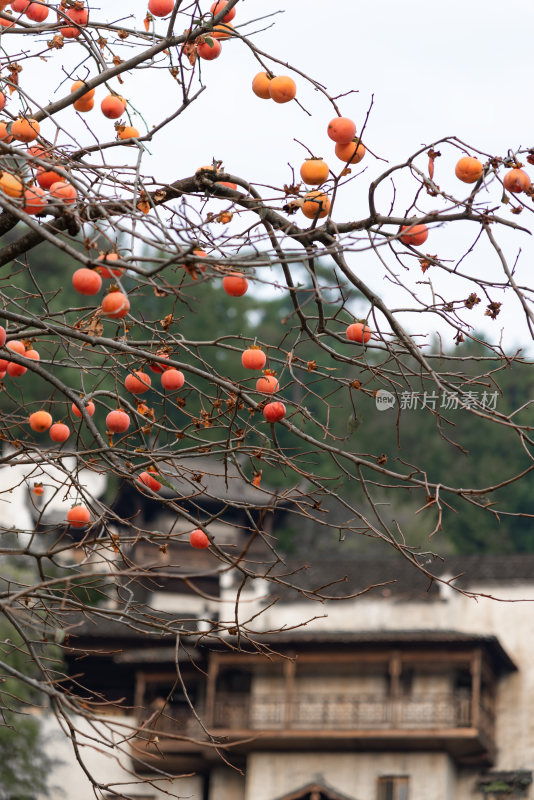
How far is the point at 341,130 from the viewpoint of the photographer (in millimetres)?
3930

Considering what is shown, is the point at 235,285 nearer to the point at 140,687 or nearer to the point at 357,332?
the point at 357,332

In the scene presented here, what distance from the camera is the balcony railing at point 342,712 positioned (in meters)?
23.0

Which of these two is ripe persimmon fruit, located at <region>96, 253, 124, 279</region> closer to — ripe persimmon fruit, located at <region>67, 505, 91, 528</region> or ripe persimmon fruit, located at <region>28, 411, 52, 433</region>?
ripe persimmon fruit, located at <region>67, 505, 91, 528</region>

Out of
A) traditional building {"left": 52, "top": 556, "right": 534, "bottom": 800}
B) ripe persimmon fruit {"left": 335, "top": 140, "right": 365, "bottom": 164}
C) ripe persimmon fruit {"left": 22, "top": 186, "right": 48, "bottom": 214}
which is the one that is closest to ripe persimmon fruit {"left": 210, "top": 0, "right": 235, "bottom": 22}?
ripe persimmon fruit {"left": 335, "top": 140, "right": 365, "bottom": 164}

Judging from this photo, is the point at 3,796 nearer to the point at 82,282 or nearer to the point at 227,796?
the point at 227,796

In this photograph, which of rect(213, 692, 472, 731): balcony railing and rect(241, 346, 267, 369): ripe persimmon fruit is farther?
rect(213, 692, 472, 731): balcony railing

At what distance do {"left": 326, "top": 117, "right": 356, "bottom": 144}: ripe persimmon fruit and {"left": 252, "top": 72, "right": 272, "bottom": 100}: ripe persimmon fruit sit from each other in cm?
34

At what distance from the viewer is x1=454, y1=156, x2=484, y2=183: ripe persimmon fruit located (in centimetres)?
388

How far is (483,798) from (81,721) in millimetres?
8343

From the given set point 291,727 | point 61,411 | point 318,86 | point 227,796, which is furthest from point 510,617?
point 318,86

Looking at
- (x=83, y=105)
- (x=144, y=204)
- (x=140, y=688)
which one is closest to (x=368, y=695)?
(x=140, y=688)

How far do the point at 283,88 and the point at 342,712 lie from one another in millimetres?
20840

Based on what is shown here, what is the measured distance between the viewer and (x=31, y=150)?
412 centimetres

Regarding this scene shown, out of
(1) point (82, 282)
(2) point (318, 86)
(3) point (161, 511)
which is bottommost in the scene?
(1) point (82, 282)
